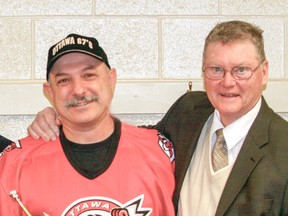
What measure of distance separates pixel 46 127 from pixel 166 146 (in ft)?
→ 1.34

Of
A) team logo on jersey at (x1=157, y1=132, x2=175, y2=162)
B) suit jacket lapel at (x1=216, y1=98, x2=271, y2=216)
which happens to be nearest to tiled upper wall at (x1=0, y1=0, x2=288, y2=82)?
team logo on jersey at (x1=157, y1=132, x2=175, y2=162)

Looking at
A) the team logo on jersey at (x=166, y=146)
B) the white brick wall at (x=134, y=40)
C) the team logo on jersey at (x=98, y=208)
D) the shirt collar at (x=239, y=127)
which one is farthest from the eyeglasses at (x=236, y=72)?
the white brick wall at (x=134, y=40)

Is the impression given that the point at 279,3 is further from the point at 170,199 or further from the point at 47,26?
the point at 170,199

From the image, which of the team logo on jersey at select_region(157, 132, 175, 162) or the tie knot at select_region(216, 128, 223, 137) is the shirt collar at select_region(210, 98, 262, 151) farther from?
the team logo on jersey at select_region(157, 132, 175, 162)

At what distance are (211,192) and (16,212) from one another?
596 millimetres

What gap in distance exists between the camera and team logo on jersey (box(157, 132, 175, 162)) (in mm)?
1703

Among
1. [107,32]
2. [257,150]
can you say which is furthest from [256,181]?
[107,32]

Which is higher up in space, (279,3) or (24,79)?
(279,3)

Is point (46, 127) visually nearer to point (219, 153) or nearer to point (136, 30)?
point (219, 153)

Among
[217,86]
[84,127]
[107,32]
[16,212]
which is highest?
[107,32]

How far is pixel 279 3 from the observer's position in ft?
7.92

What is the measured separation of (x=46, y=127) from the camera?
1649mm

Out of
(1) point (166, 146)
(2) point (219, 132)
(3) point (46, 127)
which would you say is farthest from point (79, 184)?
(2) point (219, 132)

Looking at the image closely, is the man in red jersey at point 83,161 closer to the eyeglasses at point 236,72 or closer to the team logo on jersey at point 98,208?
the team logo on jersey at point 98,208
